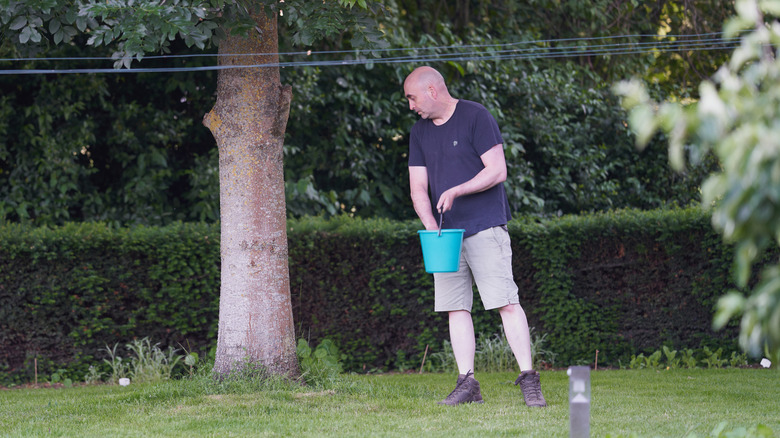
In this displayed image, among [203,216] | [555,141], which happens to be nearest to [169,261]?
[203,216]

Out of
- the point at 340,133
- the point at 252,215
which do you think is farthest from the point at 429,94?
the point at 340,133

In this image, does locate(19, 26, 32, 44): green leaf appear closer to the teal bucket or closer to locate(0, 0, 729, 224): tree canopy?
locate(0, 0, 729, 224): tree canopy

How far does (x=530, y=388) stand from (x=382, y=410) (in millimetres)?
749

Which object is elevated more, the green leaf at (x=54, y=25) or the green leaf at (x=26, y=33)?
the green leaf at (x=54, y=25)

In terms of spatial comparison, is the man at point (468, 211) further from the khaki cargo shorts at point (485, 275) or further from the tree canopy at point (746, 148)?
the tree canopy at point (746, 148)

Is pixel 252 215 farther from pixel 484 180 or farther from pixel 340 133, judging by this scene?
pixel 340 133

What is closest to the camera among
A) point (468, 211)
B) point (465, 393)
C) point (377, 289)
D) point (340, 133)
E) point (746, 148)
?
point (746, 148)

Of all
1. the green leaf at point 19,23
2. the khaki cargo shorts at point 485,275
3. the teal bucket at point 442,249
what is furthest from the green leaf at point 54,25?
the khaki cargo shorts at point 485,275

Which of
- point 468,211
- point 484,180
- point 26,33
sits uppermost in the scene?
point 26,33

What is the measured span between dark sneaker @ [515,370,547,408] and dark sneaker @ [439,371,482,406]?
22 centimetres

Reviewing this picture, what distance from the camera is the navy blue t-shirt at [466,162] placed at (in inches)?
161

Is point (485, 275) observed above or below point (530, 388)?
above

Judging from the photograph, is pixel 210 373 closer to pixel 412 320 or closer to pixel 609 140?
pixel 412 320

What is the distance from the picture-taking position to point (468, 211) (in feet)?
13.5
